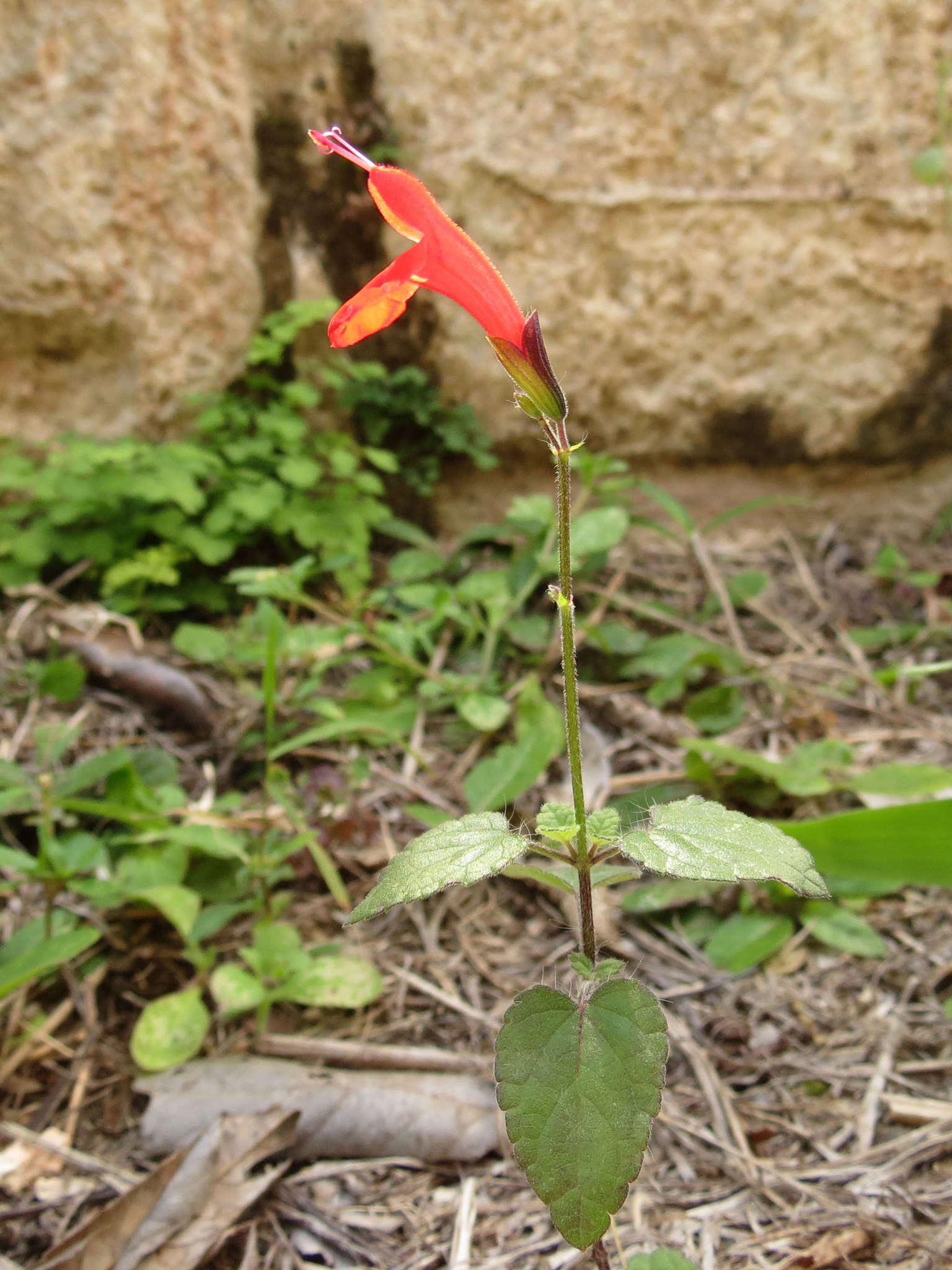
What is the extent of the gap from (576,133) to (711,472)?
1000 mm

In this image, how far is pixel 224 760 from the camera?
1.77 metres

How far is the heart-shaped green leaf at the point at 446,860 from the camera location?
0.71 m

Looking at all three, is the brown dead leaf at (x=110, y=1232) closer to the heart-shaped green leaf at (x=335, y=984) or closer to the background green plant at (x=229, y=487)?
the heart-shaped green leaf at (x=335, y=984)

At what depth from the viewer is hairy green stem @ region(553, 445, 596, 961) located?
29.8 inches

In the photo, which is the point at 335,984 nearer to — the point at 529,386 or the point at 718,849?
the point at 718,849

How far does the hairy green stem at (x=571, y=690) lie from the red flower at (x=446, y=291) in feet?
0.27

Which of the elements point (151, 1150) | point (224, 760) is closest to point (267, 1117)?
point (151, 1150)

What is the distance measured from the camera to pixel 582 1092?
0.74m

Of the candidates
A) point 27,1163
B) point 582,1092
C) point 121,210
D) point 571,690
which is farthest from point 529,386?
point 121,210

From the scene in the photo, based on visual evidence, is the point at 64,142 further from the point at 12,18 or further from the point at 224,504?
the point at 224,504

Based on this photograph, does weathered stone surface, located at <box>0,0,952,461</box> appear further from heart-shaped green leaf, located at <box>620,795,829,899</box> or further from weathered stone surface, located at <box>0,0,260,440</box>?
heart-shaped green leaf, located at <box>620,795,829,899</box>

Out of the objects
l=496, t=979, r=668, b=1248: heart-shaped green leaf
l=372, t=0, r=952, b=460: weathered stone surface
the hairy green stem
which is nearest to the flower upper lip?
the hairy green stem

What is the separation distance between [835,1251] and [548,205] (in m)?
2.35

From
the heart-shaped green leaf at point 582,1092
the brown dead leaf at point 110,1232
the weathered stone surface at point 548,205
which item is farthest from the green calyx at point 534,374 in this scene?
the weathered stone surface at point 548,205
